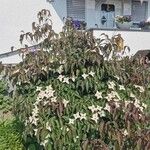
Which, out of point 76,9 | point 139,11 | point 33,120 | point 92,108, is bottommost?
point 33,120

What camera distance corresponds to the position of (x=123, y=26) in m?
20.4

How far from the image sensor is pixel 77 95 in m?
→ 5.76

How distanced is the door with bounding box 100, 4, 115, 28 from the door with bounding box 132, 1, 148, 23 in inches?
53.0

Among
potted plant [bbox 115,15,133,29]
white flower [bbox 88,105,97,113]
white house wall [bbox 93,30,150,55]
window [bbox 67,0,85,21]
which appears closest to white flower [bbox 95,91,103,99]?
white flower [bbox 88,105,97,113]

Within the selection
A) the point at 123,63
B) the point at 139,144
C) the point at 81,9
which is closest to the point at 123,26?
the point at 81,9

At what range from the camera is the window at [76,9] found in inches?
845

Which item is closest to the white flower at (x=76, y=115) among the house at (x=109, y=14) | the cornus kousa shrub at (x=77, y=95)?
the cornus kousa shrub at (x=77, y=95)

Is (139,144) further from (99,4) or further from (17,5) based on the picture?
(99,4)

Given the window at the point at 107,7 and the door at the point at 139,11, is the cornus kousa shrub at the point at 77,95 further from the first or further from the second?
the door at the point at 139,11

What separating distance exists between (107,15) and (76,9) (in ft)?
6.33

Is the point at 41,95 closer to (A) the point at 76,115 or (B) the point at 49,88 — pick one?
(B) the point at 49,88

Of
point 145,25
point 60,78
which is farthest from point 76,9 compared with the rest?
point 60,78

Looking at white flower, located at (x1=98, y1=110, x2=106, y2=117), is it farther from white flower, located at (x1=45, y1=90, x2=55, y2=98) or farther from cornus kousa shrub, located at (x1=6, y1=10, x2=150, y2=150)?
white flower, located at (x1=45, y1=90, x2=55, y2=98)

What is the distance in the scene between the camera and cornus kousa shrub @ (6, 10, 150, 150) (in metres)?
5.06
